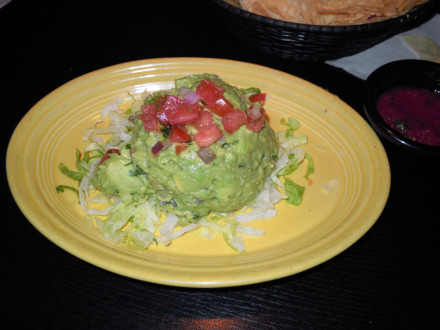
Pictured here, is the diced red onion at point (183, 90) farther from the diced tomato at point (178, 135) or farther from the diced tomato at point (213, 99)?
the diced tomato at point (178, 135)

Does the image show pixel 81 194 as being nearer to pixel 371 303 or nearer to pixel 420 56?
pixel 371 303

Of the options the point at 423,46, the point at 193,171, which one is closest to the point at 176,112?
the point at 193,171

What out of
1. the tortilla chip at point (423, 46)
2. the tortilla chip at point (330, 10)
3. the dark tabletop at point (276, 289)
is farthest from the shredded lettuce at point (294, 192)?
the tortilla chip at point (423, 46)

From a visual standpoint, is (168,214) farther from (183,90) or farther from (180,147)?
(183,90)

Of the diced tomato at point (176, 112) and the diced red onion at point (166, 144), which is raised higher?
the diced tomato at point (176, 112)

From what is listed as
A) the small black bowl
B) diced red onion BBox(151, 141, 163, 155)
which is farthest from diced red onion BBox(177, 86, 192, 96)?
the small black bowl
